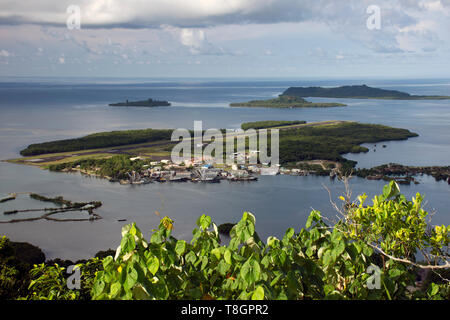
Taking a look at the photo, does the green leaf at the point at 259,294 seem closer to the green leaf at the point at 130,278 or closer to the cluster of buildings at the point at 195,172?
the green leaf at the point at 130,278

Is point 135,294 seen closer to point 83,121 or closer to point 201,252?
point 201,252

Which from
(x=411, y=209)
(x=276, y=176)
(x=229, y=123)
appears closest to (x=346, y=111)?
(x=229, y=123)

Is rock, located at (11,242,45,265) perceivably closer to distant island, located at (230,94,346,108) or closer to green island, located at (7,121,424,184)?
green island, located at (7,121,424,184)

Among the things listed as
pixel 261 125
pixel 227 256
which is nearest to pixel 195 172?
pixel 261 125

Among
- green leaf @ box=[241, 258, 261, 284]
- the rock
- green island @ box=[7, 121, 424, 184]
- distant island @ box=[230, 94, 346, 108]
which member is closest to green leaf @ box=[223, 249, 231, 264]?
green leaf @ box=[241, 258, 261, 284]
